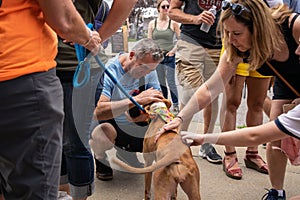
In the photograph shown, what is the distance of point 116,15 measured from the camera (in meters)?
2.24

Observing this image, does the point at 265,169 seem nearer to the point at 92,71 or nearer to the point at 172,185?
the point at 172,185

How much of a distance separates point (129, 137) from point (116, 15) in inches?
60.2

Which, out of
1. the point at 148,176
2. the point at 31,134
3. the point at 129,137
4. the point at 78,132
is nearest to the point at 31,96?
the point at 31,134

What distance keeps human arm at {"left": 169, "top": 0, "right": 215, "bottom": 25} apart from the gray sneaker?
3.63 feet

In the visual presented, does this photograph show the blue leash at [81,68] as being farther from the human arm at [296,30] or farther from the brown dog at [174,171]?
the human arm at [296,30]

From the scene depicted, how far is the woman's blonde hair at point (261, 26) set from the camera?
2.42 metres

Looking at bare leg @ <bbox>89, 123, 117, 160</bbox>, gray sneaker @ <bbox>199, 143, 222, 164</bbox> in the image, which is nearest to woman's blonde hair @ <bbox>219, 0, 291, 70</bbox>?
bare leg @ <bbox>89, 123, 117, 160</bbox>

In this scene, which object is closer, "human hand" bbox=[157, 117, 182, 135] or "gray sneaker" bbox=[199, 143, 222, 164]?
"human hand" bbox=[157, 117, 182, 135]

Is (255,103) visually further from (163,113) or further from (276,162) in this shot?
(163,113)

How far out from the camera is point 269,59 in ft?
8.49

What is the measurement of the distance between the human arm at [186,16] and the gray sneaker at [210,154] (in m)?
1.11

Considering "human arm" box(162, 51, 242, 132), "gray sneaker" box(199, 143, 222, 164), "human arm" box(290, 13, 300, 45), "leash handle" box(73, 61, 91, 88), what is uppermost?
"human arm" box(290, 13, 300, 45)

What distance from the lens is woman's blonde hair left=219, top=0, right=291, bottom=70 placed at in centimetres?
242

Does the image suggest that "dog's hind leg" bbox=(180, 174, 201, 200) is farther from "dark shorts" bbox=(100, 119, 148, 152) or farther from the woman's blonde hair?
"dark shorts" bbox=(100, 119, 148, 152)
